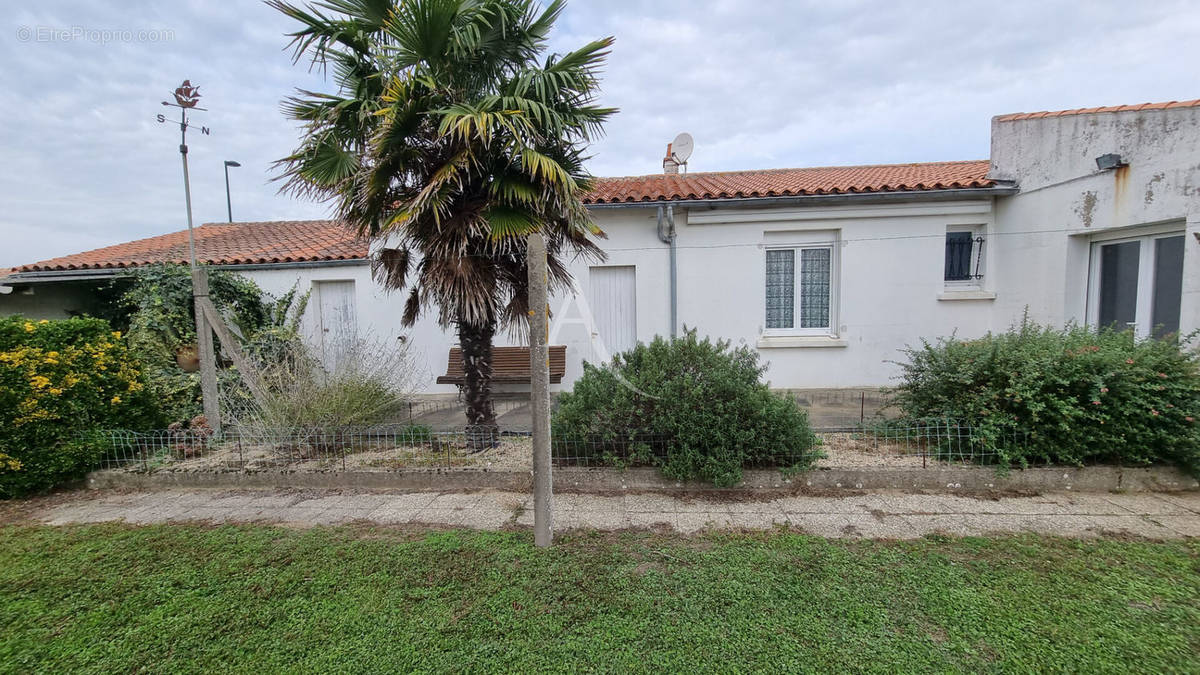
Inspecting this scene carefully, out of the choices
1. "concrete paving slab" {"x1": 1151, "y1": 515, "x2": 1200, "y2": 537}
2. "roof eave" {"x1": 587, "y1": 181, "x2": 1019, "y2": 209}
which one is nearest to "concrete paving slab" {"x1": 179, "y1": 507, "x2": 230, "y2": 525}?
"roof eave" {"x1": 587, "y1": 181, "x2": 1019, "y2": 209}

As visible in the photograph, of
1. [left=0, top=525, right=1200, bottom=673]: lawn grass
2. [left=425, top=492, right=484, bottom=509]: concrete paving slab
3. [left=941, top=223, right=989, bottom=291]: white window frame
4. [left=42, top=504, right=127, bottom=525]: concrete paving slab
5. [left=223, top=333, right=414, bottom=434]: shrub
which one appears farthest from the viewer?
[left=941, top=223, right=989, bottom=291]: white window frame

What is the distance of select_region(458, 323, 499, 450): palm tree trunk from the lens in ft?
16.9

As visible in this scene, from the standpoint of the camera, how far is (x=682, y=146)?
934 centimetres

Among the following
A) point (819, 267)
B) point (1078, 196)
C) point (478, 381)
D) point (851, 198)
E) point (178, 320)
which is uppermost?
point (851, 198)

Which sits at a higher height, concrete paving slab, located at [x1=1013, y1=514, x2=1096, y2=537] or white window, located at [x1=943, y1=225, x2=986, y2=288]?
white window, located at [x1=943, y1=225, x2=986, y2=288]

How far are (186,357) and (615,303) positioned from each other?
22.2 ft

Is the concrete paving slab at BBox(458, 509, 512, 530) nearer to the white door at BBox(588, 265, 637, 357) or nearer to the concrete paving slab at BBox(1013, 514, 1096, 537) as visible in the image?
the concrete paving slab at BBox(1013, 514, 1096, 537)

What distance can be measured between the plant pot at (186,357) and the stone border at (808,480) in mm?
3654

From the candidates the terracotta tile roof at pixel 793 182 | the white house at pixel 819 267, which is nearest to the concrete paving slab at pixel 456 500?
the terracotta tile roof at pixel 793 182

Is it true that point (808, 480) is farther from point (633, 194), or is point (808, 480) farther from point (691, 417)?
point (633, 194)

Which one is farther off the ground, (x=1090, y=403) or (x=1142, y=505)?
(x=1090, y=403)

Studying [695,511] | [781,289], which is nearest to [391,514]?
[695,511]

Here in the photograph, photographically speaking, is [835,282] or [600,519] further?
[835,282]

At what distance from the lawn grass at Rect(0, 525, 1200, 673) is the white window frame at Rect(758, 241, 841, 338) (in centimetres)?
509
